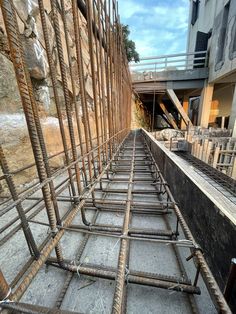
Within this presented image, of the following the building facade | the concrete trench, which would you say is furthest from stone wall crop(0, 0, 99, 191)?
the building facade

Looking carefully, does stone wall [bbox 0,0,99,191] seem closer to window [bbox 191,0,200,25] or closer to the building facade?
the building facade

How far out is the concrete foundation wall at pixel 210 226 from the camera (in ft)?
2.90

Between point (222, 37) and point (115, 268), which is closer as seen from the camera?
point (115, 268)

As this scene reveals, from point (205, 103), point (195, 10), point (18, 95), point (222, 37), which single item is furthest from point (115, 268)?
point (195, 10)

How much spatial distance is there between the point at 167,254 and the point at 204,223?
0.36 meters

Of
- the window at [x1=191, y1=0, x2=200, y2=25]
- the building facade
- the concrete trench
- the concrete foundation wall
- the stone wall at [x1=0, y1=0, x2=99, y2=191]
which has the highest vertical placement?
the window at [x1=191, y1=0, x2=200, y2=25]

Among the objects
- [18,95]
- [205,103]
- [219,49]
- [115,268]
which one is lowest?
[115,268]

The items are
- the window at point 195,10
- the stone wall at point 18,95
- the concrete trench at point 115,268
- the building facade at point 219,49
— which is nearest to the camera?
the concrete trench at point 115,268

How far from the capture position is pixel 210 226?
1.06 metres

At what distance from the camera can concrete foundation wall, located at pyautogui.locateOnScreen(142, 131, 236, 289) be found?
34.8 inches

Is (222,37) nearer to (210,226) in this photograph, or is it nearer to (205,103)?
(205,103)

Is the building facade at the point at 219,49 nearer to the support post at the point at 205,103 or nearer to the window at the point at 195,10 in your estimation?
the support post at the point at 205,103

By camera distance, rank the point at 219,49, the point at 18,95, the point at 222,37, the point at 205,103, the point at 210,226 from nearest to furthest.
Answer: the point at 210,226
the point at 18,95
the point at 222,37
the point at 219,49
the point at 205,103

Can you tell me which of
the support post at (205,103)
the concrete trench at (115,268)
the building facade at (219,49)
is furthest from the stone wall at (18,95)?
the support post at (205,103)
